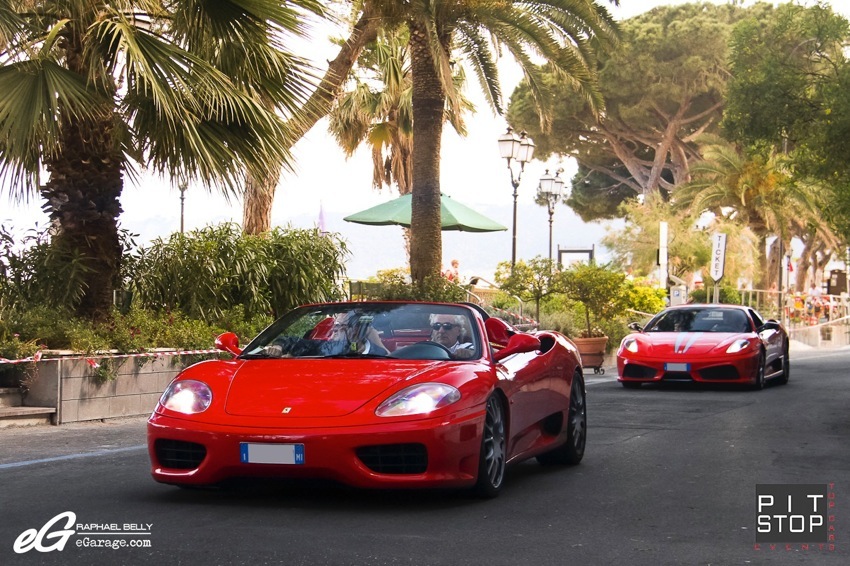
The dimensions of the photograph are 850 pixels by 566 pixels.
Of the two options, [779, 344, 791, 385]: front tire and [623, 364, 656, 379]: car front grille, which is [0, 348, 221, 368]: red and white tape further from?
[779, 344, 791, 385]: front tire

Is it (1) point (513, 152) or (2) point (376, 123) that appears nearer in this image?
(1) point (513, 152)

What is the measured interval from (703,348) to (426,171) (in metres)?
7.05

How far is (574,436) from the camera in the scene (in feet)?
30.6

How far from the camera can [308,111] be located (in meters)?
14.9

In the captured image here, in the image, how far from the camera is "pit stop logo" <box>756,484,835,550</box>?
20.9 feet

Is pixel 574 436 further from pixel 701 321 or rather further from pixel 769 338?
pixel 769 338

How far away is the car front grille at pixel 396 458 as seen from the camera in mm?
6742

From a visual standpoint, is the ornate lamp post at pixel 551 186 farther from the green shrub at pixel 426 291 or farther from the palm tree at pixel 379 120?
the green shrub at pixel 426 291

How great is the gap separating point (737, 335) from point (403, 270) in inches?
686

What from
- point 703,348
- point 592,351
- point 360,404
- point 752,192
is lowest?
point 592,351

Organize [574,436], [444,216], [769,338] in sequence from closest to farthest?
[574,436]
[769,338]
[444,216]

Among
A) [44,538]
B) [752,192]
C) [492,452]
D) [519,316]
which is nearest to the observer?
[44,538]

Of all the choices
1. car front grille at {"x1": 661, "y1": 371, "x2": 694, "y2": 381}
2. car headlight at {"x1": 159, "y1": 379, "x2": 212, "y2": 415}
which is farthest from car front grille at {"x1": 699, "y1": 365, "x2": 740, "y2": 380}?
car headlight at {"x1": 159, "y1": 379, "x2": 212, "y2": 415}

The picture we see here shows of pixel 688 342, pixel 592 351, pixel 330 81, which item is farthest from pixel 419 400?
pixel 330 81
